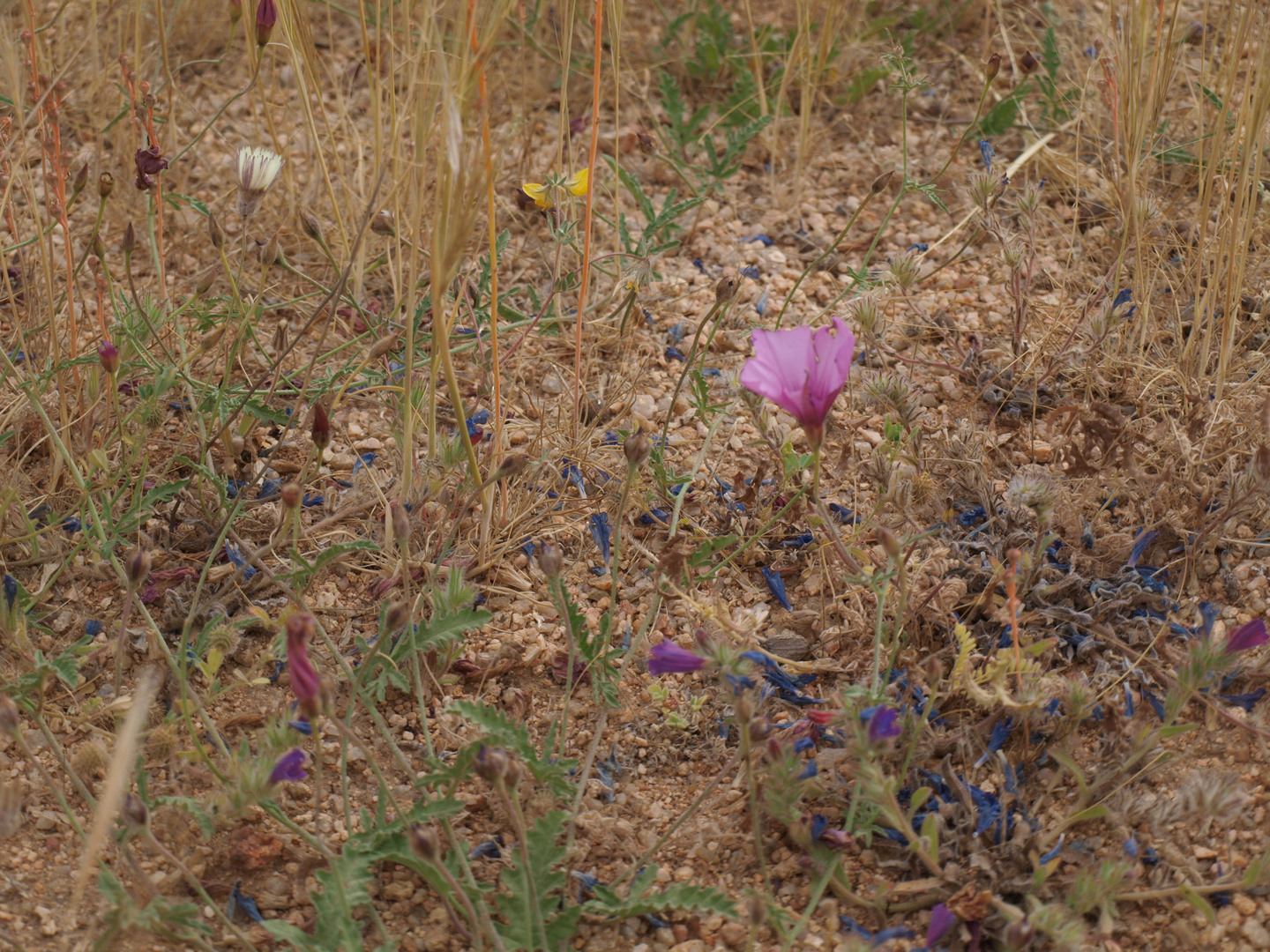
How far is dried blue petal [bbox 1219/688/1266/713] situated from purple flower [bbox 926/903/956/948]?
55 cm

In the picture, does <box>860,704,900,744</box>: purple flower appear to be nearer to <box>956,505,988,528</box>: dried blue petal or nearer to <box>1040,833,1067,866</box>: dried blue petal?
<box>1040,833,1067,866</box>: dried blue petal

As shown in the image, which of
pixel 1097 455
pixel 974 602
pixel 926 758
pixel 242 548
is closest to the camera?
pixel 926 758

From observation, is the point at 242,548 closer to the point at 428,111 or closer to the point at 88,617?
the point at 88,617

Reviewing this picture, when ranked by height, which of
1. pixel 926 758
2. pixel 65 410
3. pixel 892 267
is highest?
pixel 892 267

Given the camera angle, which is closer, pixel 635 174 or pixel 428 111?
pixel 428 111

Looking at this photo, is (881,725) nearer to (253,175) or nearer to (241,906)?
(241,906)

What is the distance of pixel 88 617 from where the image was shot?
72.4 inches

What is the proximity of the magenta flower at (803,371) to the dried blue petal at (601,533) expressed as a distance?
0.60 meters

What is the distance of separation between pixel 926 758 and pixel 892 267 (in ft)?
3.01

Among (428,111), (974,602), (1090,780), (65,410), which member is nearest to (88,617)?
(65,410)

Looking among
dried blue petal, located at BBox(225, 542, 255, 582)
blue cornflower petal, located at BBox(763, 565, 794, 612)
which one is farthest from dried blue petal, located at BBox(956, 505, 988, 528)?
dried blue petal, located at BBox(225, 542, 255, 582)

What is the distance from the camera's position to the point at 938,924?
1.34 meters

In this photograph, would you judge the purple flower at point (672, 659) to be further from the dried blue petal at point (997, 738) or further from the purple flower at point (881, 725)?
the dried blue petal at point (997, 738)

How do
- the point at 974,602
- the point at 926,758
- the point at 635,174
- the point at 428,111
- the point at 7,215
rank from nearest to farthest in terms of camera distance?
the point at 428,111 < the point at 926,758 < the point at 974,602 < the point at 7,215 < the point at 635,174
